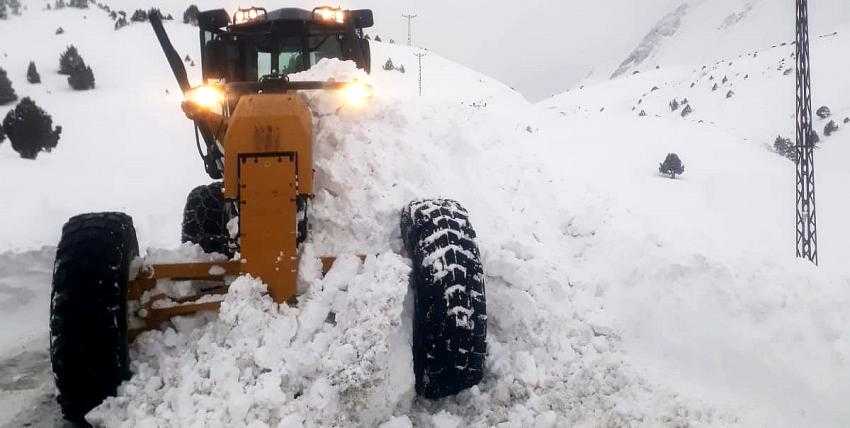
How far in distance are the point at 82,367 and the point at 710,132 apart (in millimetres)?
28023

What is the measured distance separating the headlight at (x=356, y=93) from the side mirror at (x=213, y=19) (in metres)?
1.67

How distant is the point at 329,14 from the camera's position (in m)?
4.86

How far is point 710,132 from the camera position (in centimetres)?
2650

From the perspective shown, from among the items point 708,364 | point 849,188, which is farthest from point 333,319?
point 849,188

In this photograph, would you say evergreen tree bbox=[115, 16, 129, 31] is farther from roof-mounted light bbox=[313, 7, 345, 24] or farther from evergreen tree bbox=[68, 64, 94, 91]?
roof-mounted light bbox=[313, 7, 345, 24]

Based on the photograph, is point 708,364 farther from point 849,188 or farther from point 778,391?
point 849,188

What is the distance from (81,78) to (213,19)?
1619 cm

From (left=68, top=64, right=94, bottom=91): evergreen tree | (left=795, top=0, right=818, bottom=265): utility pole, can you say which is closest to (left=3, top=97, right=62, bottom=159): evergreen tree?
(left=68, top=64, right=94, bottom=91): evergreen tree

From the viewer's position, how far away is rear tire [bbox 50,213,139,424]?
2953 mm

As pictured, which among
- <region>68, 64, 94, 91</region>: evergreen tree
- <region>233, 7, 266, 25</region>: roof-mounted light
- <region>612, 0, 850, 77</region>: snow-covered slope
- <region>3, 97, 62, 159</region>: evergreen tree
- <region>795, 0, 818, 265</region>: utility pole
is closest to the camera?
<region>233, 7, 266, 25</region>: roof-mounted light

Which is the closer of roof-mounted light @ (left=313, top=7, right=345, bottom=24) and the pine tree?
roof-mounted light @ (left=313, top=7, right=345, bottom=24)

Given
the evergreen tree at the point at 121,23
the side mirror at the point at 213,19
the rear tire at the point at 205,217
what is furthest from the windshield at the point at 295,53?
the evergreen tree at the point at 121,23

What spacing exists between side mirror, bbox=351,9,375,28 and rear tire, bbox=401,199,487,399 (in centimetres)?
258

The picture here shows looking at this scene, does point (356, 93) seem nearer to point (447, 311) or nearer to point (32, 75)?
point (447, 311)
